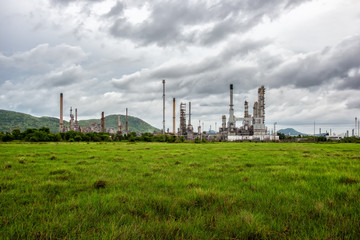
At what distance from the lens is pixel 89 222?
3.32 meters

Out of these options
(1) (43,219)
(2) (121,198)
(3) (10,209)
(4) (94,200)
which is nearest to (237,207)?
(2) (121,198)

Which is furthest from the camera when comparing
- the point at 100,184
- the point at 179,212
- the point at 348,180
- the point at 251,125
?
the point at 251,125

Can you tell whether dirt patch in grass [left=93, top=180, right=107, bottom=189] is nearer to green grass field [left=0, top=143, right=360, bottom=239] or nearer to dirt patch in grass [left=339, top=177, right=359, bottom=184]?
green grass field [left=0, top=143, right=360, bottom=239]

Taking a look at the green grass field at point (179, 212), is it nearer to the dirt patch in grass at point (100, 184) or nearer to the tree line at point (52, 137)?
the dirt patch in grass at point (100, 184)

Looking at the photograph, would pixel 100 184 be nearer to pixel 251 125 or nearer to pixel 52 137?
pixel 52 137

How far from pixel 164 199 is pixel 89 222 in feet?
5.16

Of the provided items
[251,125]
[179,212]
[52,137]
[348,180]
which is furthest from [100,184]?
[251,125]

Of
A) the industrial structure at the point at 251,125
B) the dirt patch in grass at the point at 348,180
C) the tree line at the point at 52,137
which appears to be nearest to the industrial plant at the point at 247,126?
the industrial structure at the point at 251,125

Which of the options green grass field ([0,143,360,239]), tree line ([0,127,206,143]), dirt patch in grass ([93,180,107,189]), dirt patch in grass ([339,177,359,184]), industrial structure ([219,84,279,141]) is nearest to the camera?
green grass field ([0,143,360,239])

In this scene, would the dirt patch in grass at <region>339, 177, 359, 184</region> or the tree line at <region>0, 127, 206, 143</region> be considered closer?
the dirt patch in grass at <region>339, 177, 359, 184</region>

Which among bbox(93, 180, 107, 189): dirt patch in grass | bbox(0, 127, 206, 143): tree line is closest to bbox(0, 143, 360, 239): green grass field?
bbox(93, 180, 107, 189): dirt patch in grass

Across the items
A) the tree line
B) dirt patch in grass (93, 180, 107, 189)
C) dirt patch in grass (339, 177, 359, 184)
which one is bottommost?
the tree line

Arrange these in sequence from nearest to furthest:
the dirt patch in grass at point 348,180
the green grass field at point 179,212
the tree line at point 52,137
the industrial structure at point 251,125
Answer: the green grass field at point 179,212
the dirt patch in grass at point 348,180
the tree line at point 52,137
the industrial structure at point 251,125

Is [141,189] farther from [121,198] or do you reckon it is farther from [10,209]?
[10,209]
